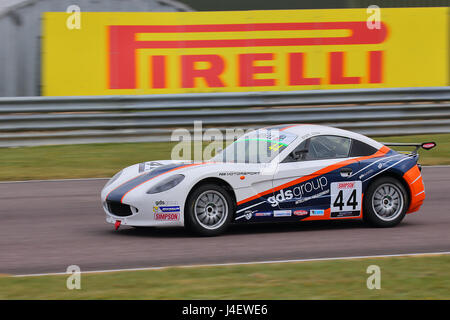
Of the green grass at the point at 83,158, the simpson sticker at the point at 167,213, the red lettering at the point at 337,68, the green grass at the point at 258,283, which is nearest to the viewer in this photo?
the green grass at the point at 258,283

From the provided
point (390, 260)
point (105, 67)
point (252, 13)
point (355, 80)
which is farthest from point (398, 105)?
point (390, 260)

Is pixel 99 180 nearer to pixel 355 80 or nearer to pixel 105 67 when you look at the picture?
pixel 105 67

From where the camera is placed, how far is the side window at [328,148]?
9125 millimetres

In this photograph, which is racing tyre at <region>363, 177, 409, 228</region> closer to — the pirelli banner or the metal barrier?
the metal barrier

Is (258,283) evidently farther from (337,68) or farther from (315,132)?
(337,68)

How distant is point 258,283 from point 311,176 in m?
2.74

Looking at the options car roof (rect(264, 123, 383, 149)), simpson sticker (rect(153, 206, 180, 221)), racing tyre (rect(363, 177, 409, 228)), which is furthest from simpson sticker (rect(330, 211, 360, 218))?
simpson sticker (rect(153, 206, 180, 221))

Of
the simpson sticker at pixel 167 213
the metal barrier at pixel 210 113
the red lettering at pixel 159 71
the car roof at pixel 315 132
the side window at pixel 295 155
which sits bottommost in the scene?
the simpson sticker at pixel 167 213

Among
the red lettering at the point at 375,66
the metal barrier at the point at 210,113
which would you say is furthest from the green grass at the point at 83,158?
the red lettering at the point at 375,66

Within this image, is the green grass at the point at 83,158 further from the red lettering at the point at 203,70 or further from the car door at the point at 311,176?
the car door at the point at 311,176

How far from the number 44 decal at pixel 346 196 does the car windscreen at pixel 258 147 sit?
79 cm

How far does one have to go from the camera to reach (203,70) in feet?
53.3

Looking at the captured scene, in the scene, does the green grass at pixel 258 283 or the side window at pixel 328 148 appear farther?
the side window at pixel 328 148

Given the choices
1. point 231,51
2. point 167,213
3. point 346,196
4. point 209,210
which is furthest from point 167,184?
point 231,51
